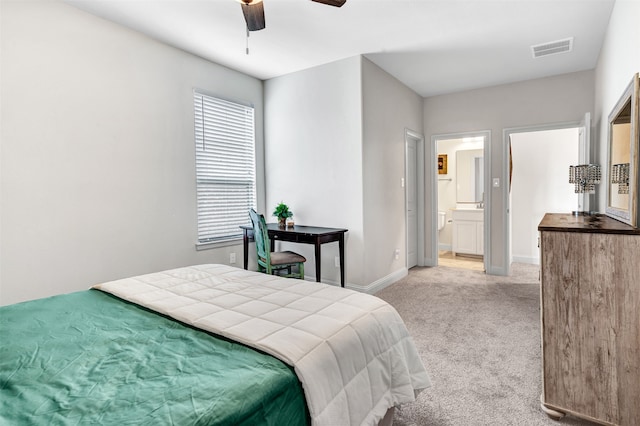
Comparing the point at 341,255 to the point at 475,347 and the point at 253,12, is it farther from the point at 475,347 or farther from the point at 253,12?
the point at 253,12

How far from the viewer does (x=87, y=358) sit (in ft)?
3.65

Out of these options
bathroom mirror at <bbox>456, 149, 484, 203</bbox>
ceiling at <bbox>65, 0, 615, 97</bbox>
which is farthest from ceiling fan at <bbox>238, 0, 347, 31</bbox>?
bathroom mirror at <bbox>456, 149, 484, 203</bbox>

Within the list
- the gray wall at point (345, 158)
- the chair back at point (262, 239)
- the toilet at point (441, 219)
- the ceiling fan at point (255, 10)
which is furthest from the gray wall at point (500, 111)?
the ceiling fan at point (255, 10)

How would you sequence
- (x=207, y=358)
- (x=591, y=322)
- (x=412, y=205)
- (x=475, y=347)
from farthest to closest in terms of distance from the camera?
(x=412, y=205)
(x=475, y=347)
(x=591, y=322)
(x=207, y=358)

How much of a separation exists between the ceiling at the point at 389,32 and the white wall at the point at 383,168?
1.07 ft

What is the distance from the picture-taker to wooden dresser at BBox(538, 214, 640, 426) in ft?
5.15

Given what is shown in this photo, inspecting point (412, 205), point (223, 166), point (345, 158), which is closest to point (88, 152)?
point (223, 166)

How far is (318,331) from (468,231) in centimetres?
570

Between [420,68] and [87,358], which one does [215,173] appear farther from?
[87,358]

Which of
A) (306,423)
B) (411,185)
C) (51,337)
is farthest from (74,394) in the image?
(411,185)

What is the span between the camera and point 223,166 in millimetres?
4027

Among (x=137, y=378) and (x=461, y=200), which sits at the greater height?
(x=461, y=200)

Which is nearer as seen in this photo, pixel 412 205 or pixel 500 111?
pixel 500 111

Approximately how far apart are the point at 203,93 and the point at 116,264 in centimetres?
197
